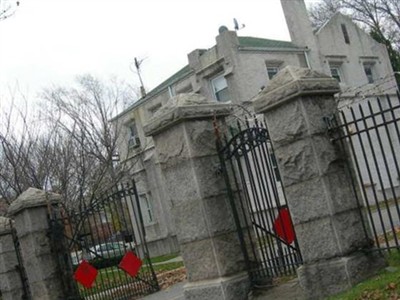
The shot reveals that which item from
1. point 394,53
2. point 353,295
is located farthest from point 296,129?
point 394,53

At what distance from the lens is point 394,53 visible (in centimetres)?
3916

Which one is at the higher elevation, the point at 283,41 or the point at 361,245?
the point at 283,41

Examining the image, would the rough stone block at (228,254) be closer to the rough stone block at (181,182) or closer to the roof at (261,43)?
the rough stone block at (181,182)

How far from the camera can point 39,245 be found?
1057cm

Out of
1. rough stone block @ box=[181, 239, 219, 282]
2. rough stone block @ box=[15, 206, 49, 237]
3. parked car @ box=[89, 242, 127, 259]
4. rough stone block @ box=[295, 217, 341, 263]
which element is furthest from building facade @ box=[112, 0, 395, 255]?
rough stone block @ box=[295, 217, 341, 263]

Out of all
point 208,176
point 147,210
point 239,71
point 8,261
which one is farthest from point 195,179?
point 147,210

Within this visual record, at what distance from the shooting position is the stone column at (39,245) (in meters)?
10.5

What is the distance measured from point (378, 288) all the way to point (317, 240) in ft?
3.04

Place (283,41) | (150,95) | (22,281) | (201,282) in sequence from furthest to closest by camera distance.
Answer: (150,95) < (283,41) < (22,281) < (201,282)

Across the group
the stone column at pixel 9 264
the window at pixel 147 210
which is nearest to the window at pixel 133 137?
the window at pixel 147 210

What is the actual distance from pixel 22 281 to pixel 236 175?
6877mm

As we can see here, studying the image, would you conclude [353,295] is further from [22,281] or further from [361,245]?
[22,281]

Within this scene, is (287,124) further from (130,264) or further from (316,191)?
(130,264)

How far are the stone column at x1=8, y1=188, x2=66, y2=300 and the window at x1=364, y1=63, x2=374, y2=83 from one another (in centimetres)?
2505
